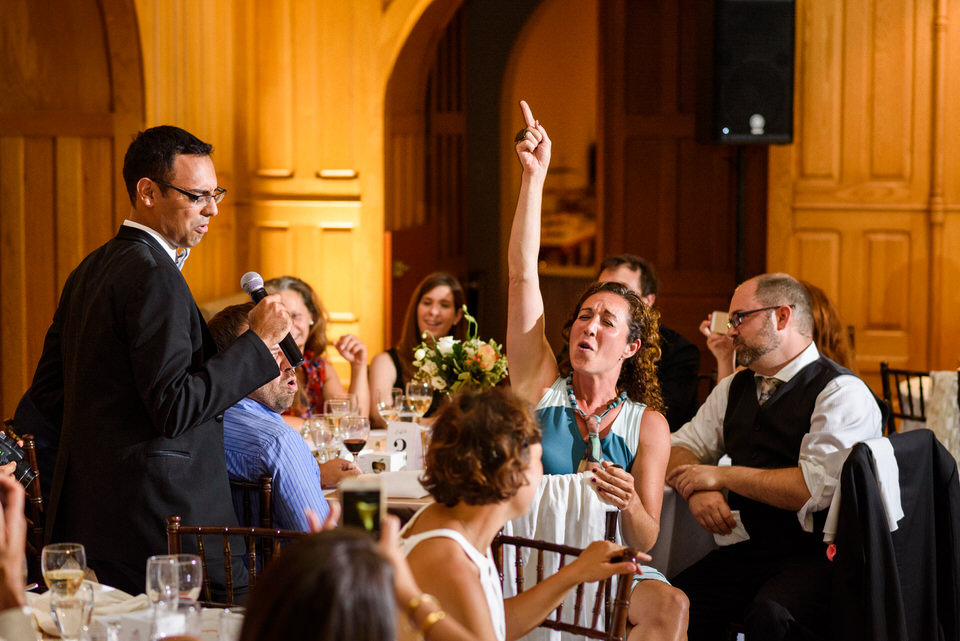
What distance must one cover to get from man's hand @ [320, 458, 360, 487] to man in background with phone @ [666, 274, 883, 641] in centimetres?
102

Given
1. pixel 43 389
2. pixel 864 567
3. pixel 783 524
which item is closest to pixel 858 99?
pixel 783 524

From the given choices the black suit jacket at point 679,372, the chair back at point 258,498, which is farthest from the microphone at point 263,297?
the black suit jacket at point 679,372

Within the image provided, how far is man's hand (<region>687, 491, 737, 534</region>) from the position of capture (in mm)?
3242

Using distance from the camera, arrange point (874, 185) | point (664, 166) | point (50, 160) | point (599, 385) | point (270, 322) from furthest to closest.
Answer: point (664, 166) < point (874, 185) < point (50, 160) < point (599, 385) < point (270, 322)

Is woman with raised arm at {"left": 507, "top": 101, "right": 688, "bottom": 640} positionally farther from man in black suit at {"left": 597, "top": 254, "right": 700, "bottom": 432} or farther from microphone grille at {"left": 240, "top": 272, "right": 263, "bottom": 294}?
man in black suit at {"left": 597, "top": 254, "right": 700, "bottom": 432}

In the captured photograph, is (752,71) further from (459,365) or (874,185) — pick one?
(459,365)

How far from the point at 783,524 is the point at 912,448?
0.55 metres

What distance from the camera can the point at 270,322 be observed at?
246 centimetres

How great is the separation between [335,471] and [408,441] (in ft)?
1.11

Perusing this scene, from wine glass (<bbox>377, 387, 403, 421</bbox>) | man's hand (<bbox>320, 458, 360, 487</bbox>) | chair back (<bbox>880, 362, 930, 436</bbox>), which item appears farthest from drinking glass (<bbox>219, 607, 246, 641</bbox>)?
chair back (<bbox>880, 362, 930, 436</bbox>)

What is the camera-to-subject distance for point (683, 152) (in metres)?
7.61

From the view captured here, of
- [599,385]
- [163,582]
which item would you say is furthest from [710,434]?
[163,582]

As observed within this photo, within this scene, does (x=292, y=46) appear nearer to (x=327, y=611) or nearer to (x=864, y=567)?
(x=864, y=567)

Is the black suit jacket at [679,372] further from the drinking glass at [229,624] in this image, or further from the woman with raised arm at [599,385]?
the drinking glass at [229,624]
